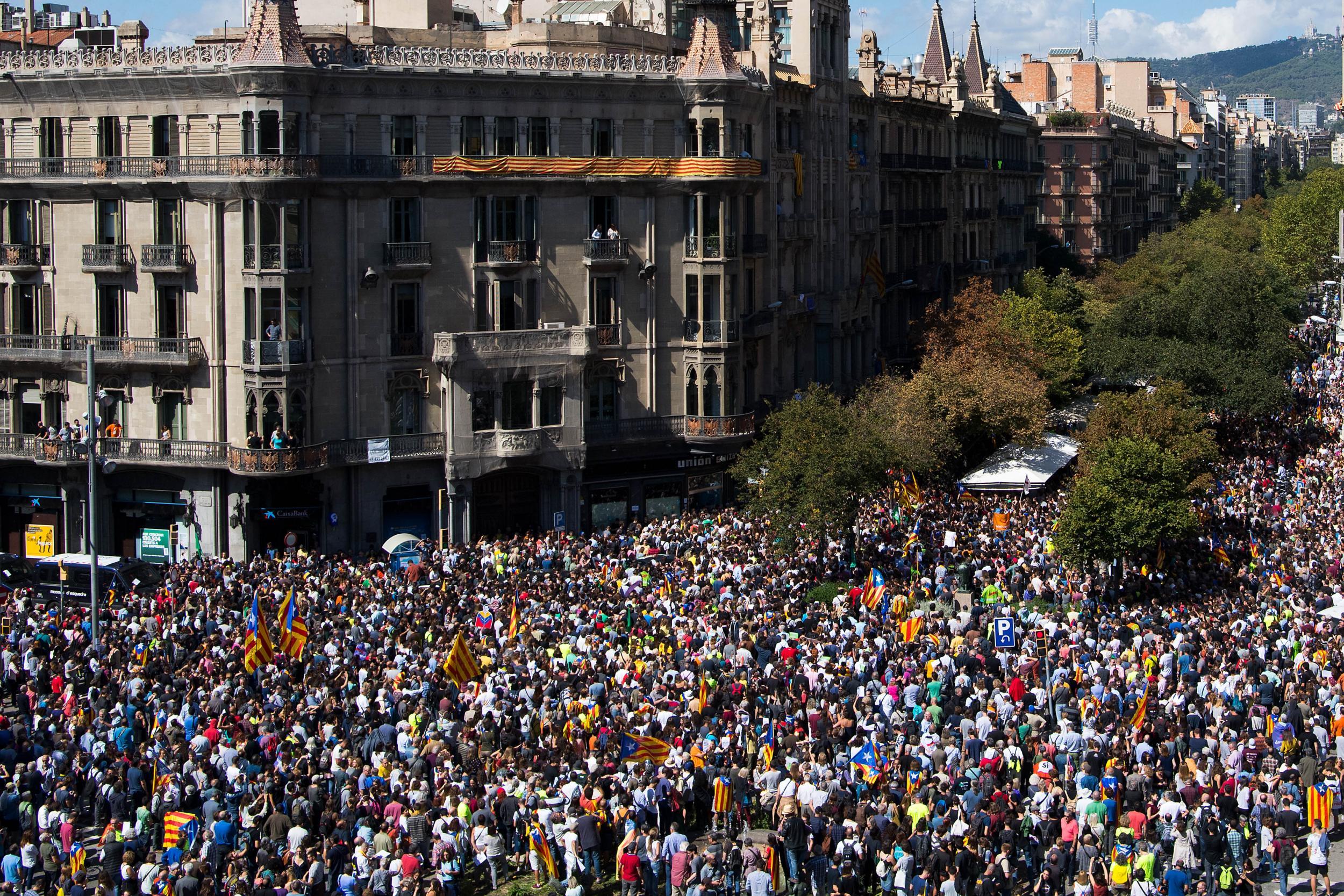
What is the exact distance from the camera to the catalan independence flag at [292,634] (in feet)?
127

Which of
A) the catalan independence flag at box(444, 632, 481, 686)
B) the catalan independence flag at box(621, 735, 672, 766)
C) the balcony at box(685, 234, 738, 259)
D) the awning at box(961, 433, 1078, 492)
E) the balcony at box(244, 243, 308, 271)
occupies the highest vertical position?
the balcony at box(685, 234, 738, 259)

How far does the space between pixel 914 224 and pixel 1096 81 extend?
62209mm

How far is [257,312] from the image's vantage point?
5459 cm

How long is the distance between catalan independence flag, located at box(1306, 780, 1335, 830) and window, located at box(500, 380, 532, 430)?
31330 millimetres

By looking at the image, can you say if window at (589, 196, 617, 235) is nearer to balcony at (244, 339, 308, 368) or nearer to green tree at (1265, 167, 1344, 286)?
balcony at (244, 339, 308, 368)

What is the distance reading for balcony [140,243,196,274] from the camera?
55531 mm

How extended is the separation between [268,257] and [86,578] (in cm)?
1165

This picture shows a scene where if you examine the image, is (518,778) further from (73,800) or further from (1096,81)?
(1096,81)

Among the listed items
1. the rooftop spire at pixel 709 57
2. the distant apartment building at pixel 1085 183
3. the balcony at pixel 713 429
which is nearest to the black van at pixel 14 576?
the balcony at pixel 713 429

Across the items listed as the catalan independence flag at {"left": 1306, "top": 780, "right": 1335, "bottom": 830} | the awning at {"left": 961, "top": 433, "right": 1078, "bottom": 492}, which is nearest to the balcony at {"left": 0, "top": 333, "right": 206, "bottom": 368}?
the awning at {"left": 961, "top": 433, "right": 1078, "bottom": 492}

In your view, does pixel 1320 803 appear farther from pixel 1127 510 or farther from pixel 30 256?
pixel 30 256

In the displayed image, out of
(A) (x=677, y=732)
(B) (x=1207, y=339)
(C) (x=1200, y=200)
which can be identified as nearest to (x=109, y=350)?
(A) (x=677, y=732)

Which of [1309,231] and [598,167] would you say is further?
[1309,231]

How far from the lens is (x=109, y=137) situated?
2243 inches
